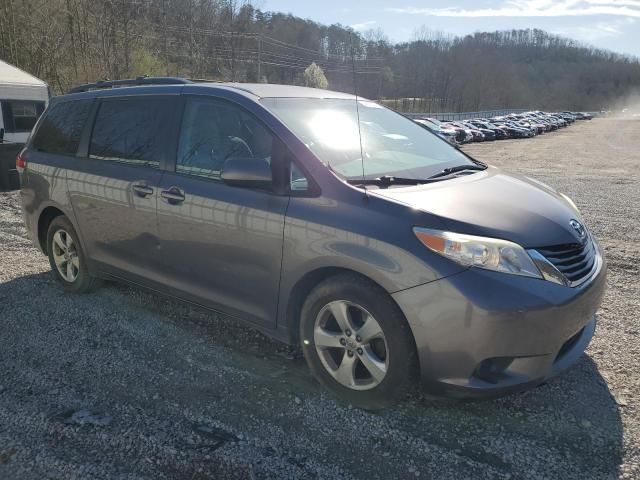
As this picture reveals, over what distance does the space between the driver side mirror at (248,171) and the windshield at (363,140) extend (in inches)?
12.0

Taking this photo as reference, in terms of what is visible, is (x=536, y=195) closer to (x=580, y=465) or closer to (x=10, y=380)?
(x=580, y=465)

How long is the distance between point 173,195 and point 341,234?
4.51 ft

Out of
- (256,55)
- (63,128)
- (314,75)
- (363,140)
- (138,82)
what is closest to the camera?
(363,140)

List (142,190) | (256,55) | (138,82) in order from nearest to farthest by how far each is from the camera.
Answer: (142,190), (138,82), (256,55)

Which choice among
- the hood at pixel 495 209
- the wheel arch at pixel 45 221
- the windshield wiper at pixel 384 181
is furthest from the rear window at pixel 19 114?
the hood at pixel 495 209

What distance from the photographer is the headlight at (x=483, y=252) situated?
253 cm

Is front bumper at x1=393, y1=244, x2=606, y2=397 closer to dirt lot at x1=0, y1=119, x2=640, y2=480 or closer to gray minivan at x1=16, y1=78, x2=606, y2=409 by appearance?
gray minivan at x1=16, y1=78, x2=606, y2=409

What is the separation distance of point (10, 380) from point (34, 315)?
1092 mm

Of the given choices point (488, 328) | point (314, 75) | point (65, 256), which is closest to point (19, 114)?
point (65, 256)

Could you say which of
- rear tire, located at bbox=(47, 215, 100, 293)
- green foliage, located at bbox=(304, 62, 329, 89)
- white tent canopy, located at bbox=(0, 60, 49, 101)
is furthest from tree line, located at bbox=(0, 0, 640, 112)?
white tent canopy, located at bbox=(0, 60, 49, 101)

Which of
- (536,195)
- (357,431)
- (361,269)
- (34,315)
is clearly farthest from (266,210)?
(34,315)

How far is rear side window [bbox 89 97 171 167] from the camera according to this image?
149 inches

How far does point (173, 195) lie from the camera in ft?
11.7

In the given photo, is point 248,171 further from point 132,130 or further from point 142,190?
point 132,130
